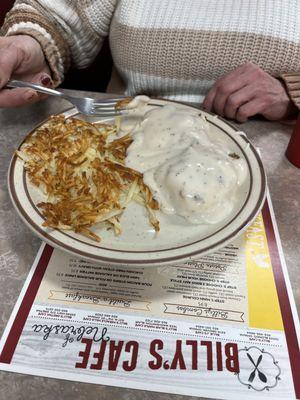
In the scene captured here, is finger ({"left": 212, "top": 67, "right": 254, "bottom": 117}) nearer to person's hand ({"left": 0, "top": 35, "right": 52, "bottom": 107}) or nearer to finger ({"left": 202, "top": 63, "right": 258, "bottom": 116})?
finger ({"left": 202, "top": 63, "right": 258, "bottom": 116})

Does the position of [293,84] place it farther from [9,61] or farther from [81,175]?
[9,61]

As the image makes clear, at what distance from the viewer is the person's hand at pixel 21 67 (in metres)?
1.03

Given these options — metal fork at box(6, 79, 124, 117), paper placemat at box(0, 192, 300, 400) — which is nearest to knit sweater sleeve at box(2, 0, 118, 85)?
metal fork at box(6, 79, 124, 117)

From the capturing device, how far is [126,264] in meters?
0.63

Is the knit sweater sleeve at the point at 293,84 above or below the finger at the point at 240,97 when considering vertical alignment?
above

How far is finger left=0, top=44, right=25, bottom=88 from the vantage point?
1.02m

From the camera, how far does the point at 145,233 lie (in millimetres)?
737

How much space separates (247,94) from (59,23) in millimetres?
721

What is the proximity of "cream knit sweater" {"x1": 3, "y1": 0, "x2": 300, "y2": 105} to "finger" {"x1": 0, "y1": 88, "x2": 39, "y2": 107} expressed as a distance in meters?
0.29

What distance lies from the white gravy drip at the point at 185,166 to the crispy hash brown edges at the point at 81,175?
3 centimetres

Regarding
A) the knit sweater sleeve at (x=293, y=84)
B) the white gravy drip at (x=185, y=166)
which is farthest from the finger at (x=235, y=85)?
the white gravy drip at (x=185, y=166)

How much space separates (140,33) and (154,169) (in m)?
0.59

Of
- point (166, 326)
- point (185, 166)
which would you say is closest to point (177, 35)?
point (185, 166)

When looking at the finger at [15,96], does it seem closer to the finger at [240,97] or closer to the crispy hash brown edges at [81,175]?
the crispy hash brown edges at [81,175]
